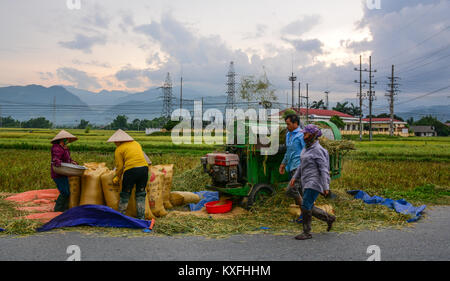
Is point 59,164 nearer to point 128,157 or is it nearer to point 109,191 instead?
point 109,191

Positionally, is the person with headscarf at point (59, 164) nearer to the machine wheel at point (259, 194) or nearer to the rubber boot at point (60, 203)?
the rubber boot at point (60, 203)

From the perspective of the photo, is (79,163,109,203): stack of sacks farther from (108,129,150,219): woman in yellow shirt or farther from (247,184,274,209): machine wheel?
(247,184,274,209): machine wheel

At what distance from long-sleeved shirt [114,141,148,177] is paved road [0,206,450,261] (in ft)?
4.49

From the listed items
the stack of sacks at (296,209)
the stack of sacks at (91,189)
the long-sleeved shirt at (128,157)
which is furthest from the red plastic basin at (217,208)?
the stack of sacks at (91,189)

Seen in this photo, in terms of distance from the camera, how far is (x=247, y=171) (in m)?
7.25

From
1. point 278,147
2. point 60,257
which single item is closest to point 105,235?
point 60,257

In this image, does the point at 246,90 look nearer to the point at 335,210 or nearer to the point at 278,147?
the point at 278,147

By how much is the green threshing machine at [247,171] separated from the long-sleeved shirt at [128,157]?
1.59 metres

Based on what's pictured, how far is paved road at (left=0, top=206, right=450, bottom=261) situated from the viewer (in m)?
4.66

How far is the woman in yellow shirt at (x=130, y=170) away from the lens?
20.8 feet

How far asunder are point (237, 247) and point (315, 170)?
66.5 inches

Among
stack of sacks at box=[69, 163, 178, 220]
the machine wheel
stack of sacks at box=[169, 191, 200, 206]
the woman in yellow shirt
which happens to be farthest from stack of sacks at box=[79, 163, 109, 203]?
the machine wheel

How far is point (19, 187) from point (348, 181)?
9.96 meters

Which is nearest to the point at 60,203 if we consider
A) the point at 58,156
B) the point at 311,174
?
the point at 58,156
